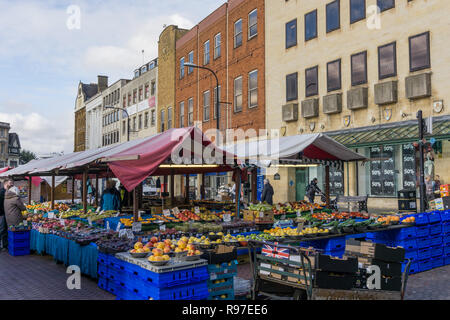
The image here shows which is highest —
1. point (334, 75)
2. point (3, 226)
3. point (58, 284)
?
point (334, 75)

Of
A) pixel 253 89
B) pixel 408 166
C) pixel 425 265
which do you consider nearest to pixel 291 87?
pixel 253 89

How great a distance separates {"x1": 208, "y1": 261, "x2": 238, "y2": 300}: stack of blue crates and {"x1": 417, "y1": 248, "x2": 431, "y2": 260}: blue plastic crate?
5.24 meters

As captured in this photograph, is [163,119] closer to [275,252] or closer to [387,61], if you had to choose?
[387,61]

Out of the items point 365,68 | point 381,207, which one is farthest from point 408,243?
point 365,68

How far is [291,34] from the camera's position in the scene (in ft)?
79.2

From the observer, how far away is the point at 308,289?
18.3 ft

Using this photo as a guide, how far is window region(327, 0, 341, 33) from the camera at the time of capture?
21.0 m

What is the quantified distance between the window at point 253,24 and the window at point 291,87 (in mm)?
5020

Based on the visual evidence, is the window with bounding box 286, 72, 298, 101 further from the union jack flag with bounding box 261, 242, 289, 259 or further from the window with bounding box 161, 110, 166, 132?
the window with bounding box 161, 110, 166, 132

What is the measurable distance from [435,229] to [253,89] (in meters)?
18.6

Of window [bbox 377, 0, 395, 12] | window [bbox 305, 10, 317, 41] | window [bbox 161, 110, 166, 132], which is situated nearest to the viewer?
window [bbox 377, 0, 395, 12]

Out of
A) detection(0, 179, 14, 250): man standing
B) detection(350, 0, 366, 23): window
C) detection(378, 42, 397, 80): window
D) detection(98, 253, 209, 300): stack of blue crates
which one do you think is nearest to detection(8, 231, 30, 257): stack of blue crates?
detection(0, 179, 14, 250): man standing

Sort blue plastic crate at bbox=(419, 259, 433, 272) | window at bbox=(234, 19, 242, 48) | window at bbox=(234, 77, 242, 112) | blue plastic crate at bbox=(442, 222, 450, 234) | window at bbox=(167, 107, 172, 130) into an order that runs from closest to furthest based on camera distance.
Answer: blue plastic crate at bbox=(419, 259, 433, 272) → blue plastic crate at bbox=(442, 222, 450, 234) → window at bbox=(234, 77, 242, 112) → window at bbox=(234, 19, 242, 48) → window at bbox=(167, 107, 172, 130)

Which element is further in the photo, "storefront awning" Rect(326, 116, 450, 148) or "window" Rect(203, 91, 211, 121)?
"window" Rect(203, 91, 211, 121)
